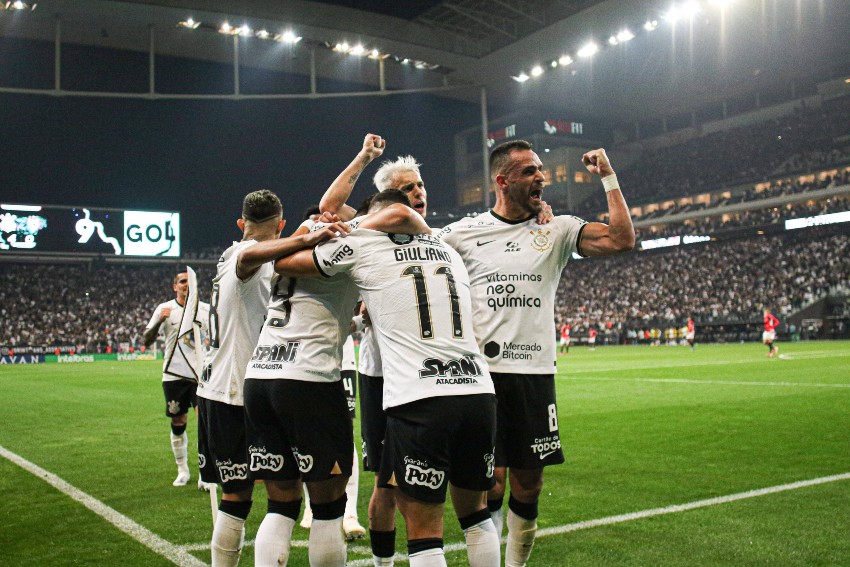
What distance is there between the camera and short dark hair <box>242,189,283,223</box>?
4367 millimetres

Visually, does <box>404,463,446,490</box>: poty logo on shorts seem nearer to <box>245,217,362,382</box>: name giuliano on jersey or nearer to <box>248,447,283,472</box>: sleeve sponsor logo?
<box>245,217,362,382</box>: name giuliano on jersey

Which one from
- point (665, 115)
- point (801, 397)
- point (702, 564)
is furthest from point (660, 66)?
point (702, 564)

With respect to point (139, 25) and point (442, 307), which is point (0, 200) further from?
point (442, 307)

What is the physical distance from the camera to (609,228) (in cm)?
430

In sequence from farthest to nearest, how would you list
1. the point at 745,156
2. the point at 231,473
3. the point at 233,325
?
the point at 745,156 < the point at 233,325 < the point at 231,473

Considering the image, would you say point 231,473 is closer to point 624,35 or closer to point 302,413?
point 302,413

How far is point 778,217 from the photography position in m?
51.6

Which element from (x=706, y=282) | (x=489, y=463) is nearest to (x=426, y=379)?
(x=489, y=463)

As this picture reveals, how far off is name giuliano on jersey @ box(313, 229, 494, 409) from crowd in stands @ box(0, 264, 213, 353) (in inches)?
1823

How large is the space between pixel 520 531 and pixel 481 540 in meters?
0.84

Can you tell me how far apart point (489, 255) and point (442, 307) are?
1.12 m

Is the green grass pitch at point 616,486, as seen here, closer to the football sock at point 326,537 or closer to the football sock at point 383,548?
the football sock at point 383,548

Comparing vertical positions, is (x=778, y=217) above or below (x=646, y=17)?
below

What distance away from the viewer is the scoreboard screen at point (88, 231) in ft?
148
